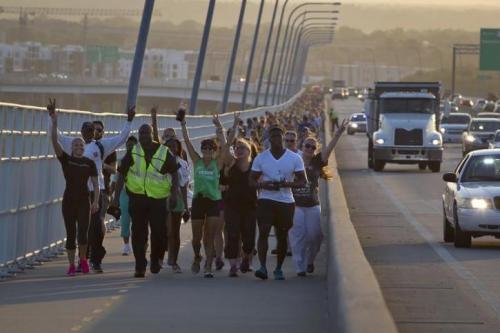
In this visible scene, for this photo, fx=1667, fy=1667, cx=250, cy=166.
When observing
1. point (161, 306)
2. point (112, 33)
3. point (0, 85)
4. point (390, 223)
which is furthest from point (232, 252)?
point (112, 33)

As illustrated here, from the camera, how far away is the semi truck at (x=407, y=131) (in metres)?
52.6

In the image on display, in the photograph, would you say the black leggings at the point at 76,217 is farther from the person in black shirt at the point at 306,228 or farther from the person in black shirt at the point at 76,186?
the person in black shirt at the point at 306,228

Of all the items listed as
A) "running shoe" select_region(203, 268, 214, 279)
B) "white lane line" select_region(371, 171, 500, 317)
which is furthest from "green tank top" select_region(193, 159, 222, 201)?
"white lane line" select_region(371, 171, 500, 317)

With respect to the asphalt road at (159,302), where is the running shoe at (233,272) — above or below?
above

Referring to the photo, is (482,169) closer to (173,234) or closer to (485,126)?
(173,234)

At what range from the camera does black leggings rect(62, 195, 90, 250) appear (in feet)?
60.3

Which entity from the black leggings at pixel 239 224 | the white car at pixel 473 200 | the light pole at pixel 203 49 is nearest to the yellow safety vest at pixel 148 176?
the black leggings at pixel 239 224

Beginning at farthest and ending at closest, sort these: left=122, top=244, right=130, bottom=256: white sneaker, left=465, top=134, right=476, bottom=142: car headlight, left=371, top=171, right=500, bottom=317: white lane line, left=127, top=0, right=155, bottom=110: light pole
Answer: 1. left=465, top=134, right=476, bottom=142: car headlight
2. left=127, top=0, right=155, bottom=110: light pole
3. left=122, top=244, right=130, bottom=256: white sneaker
4. left=371, top=171, right=500, bottom=317: white lane line

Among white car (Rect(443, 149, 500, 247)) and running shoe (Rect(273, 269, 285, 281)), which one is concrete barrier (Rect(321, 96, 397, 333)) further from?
white car (Rect(443, 149, 500, 247))

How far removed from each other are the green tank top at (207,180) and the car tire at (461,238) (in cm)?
556

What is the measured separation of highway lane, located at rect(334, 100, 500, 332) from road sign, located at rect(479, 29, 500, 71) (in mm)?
70165

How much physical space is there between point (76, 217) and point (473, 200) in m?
6.89

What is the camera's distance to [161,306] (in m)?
15.5

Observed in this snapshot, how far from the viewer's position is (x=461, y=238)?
76.8 feet
